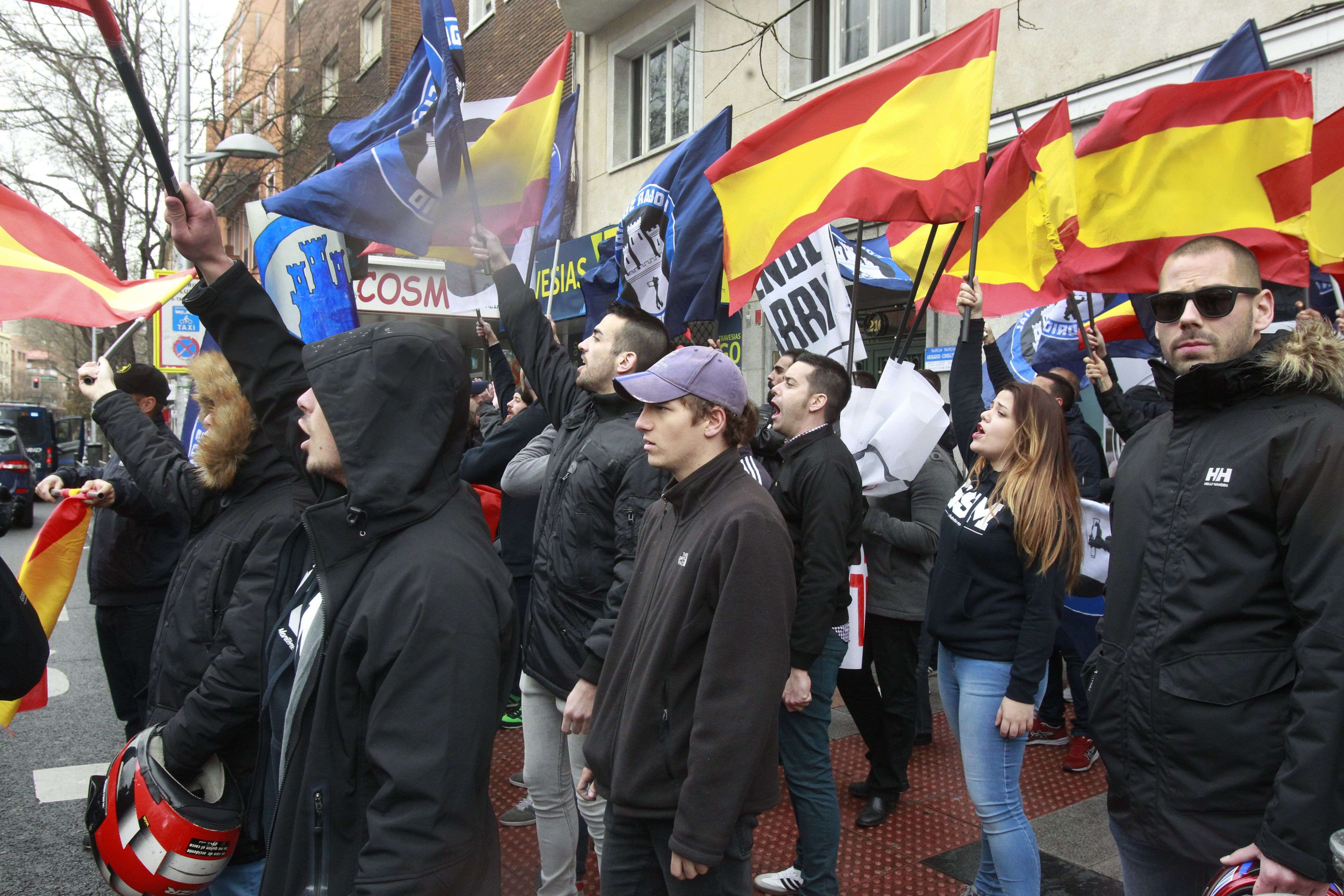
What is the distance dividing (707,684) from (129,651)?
3575 mm

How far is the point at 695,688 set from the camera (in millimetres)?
2443

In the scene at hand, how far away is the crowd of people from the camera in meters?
1.92

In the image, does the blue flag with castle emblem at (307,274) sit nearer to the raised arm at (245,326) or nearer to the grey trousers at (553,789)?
the raised arm at (245,326)

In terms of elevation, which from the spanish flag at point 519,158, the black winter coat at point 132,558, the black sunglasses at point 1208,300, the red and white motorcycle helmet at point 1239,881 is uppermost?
the spanish flag at point 519,158

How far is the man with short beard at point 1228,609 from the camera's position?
1.99 metres

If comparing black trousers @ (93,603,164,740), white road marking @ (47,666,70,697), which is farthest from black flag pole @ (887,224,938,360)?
white road marking @ (47,666,70,697)

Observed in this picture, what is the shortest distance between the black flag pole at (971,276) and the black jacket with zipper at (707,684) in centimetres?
196

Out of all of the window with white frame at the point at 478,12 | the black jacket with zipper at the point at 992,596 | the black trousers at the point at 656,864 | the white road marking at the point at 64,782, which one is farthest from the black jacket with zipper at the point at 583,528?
the window with white frame at the point at 478,12

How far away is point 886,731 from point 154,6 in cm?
2021

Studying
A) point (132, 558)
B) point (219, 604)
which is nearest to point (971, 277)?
point (219, 604)

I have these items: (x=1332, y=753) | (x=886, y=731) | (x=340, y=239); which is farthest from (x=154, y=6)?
(x=1332, y=753)

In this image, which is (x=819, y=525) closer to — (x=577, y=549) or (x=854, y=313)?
(x=577, y=549)

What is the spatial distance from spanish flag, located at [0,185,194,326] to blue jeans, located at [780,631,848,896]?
2.99 meters

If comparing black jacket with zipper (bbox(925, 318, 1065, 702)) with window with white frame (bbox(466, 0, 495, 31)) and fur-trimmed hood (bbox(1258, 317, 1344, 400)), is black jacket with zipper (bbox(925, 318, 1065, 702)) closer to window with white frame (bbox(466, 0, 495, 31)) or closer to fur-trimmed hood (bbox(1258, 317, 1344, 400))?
fur-trimmed hood (bbox(1258, 317, 1344, 400))
